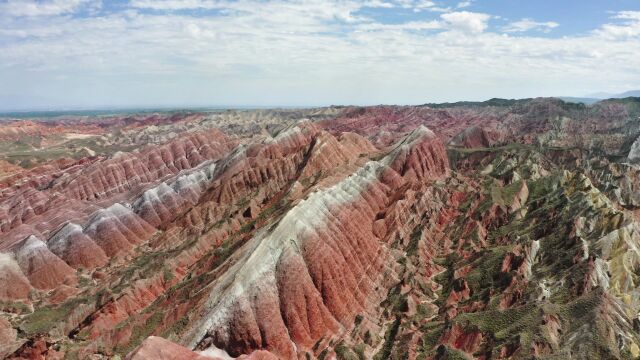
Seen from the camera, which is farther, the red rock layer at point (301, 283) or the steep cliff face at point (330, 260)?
the red rock layer at point (301, 283)

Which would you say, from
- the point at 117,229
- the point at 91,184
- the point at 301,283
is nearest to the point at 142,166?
the point at 91,184

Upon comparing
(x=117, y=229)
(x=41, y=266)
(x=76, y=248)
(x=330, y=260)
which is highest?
(x=330, y=260)

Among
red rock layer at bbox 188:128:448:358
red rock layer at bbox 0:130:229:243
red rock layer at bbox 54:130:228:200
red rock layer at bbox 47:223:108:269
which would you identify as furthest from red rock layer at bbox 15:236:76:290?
red rock layer at bbox 188:128:448:358

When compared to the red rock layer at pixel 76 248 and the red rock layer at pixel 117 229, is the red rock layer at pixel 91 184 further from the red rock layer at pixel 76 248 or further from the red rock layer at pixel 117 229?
the red rock layer at pixel 76 248

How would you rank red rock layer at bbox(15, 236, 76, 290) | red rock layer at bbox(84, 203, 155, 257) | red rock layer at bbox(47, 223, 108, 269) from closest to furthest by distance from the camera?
red rock layer at bbox(15, 236, 76, 290), red rock layer at bbox(47, 223, 108, 269), red rock layer at bbox(84, 203, 155, 257)

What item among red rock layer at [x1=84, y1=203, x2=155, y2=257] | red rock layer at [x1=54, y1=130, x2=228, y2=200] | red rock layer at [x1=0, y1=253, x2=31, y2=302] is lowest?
red rock layer at [x1=0, y1=253, x2=31, y2=302]

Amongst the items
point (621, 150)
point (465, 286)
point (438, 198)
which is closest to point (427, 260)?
point (465, 286)

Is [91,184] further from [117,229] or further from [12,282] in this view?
[12,282]

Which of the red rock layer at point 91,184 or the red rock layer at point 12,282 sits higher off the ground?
the red rock layer at point 91,184

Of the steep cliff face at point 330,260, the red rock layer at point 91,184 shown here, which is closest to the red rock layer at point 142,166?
the red rock layer at point 91,184

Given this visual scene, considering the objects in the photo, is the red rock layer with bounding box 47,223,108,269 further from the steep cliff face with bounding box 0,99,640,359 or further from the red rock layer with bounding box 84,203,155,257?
the red rock layer with bounding box 84,203,155,257
